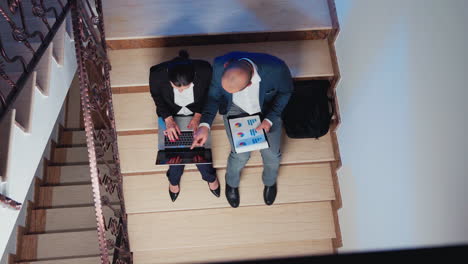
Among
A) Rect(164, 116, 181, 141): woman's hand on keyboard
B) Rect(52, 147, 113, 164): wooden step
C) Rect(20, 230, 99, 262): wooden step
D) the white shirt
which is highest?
Rect(52, 147, 113, 164): wooden step

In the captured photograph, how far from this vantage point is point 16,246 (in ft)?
13.6

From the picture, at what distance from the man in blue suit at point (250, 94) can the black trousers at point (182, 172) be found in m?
0.17

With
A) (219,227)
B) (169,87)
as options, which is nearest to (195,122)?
(169,87)

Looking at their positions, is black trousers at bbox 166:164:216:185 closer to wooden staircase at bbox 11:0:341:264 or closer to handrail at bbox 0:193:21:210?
wooden staircase at bbox 11:0:341:264

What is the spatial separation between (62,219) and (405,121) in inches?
158

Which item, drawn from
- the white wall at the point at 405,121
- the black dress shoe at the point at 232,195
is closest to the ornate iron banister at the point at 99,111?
the black dress shoe at the point at 232,195

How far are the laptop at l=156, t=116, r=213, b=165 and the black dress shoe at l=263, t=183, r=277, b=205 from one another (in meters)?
0.75

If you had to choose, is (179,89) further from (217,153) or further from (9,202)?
(9,202)

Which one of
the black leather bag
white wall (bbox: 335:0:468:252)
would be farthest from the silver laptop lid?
white wall (bbox: 335:0:468:252)

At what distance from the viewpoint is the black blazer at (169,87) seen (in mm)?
2664

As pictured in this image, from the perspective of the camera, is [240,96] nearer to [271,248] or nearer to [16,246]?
[271,248]

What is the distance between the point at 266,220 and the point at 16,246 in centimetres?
300

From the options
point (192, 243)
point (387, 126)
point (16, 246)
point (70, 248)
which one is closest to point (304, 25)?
point (387, 126)

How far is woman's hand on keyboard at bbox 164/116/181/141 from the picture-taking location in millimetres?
2791
